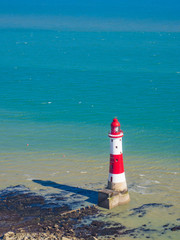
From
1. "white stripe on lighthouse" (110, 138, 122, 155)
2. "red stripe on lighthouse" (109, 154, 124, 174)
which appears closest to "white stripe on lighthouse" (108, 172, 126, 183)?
"red stripe on lighthouse" (109, 154, 124, 174)

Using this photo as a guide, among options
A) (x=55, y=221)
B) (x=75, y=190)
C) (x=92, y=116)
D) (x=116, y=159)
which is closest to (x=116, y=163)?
(x=116, y=159)

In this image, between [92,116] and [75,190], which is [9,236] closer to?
[75,190]

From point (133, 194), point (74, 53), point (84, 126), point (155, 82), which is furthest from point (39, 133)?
point (74, 53)

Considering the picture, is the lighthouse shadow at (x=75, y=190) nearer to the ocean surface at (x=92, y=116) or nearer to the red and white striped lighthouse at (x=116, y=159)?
the ocean surface at (x=92, y=116)

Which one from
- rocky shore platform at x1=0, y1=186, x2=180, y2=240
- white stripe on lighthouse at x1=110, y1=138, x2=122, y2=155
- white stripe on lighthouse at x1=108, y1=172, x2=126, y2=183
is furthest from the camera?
white stripe on lighthouse at x1=108, y1=172, x2=126, y2=183

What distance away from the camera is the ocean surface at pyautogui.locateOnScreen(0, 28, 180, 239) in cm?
2667

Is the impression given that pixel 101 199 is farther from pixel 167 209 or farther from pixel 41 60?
pixel 41 60

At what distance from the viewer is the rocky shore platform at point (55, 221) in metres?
19.8

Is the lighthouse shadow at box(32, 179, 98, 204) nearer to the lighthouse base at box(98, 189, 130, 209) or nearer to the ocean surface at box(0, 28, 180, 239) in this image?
the ocean surface at box(0, 28, 180, 239)

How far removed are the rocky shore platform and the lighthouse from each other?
0.65 m

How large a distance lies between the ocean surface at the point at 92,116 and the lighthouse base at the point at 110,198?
443 mm

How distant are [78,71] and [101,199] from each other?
119 ft

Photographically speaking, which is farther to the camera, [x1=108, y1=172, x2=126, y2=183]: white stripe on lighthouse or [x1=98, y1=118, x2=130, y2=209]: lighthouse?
[x1=108, y1=172, x2=126, y2=183]: white stripe on lighthouse

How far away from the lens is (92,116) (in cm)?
4016
